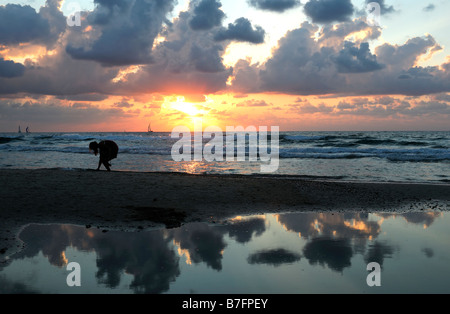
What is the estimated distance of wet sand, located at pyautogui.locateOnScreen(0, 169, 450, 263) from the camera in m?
7.90

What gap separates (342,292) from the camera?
4223mm

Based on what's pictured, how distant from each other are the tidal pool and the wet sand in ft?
2.30

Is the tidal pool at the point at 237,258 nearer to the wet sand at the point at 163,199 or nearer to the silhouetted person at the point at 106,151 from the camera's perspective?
the wet sand at the point at 163,199

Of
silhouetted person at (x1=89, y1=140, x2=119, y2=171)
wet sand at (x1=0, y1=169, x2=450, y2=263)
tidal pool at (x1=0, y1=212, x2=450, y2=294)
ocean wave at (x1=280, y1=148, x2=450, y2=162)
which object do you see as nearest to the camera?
tidal pool at (x1=0, y1=212, x2=450, y2=294)

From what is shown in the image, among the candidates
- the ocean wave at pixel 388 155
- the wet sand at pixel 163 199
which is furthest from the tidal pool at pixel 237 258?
the ocean wave at pixel 388 155

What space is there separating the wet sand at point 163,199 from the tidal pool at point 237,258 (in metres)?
0.70

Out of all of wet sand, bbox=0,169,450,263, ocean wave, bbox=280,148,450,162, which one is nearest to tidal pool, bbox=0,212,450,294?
wet sand, bbox=0,169,450,263

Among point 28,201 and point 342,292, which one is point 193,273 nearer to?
point 342,292

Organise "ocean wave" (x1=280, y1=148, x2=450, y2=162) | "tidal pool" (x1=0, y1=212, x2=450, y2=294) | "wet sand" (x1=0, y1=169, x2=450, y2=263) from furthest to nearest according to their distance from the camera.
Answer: "ocean wave" (x1=280, y1=148, x2=450, y2=162)
"wet sand" (x1=0, y1=169, x2=450, y2=263)
"tidal pool" (x1=0, y1=212, x2=450, y2=294)

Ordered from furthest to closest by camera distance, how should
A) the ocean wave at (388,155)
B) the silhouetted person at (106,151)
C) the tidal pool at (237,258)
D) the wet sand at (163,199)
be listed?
1. the ocean wave at (388,155)
2. the silhouetted person at (106,151)
3. the wet sand at (163,199)
4. the tidal pool at (237,258)

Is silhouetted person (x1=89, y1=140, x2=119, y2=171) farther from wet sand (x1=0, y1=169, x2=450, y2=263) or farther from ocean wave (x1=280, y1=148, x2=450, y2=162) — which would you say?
ocean wave (x1=280, y1=148, x2=450, y2=162)

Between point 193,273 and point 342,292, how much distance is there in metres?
1.96

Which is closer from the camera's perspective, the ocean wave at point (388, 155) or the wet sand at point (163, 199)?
the wet sand at point (163, 199)

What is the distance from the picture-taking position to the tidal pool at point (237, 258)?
4367 mm
